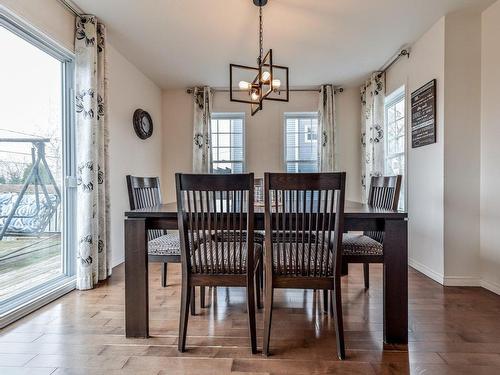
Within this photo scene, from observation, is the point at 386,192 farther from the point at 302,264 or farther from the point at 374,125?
the point at 374,125

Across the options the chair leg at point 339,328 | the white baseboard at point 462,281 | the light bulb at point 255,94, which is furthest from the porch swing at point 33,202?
the white baseboard at point 462,281

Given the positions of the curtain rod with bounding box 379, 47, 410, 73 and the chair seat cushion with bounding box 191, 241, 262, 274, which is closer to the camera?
the chair seat cushion with bounding box 191, 241, 262, 274

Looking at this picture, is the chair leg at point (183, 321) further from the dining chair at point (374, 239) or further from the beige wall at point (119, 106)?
the beige wall at point (119, 106)

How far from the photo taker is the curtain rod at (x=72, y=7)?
2597 millimetres

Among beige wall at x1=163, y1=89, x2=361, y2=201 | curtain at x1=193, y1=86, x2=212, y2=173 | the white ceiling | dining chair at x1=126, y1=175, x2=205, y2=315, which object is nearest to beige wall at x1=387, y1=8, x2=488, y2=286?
the white ceiling

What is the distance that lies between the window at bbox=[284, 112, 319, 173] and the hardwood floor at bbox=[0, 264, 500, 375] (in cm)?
270

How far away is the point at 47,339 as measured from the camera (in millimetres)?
1854

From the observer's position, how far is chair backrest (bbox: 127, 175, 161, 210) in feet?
7.50

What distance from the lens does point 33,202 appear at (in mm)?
2486

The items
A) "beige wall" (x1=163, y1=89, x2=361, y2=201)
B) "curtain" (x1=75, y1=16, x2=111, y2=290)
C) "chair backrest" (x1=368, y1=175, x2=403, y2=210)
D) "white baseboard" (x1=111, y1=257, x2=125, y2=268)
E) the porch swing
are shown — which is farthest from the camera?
"beige wall" (x1=163, y1=89, x2=361, y2=201)

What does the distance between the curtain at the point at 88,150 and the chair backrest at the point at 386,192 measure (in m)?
2.52

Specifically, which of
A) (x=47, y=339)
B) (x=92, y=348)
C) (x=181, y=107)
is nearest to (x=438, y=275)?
(x=92, y=348)

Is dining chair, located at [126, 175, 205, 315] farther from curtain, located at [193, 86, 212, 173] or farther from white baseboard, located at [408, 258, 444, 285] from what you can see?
white baseboard, located at [408, 258, 444, 285]

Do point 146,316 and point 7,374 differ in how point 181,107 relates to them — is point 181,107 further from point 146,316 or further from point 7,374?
point 7,374
